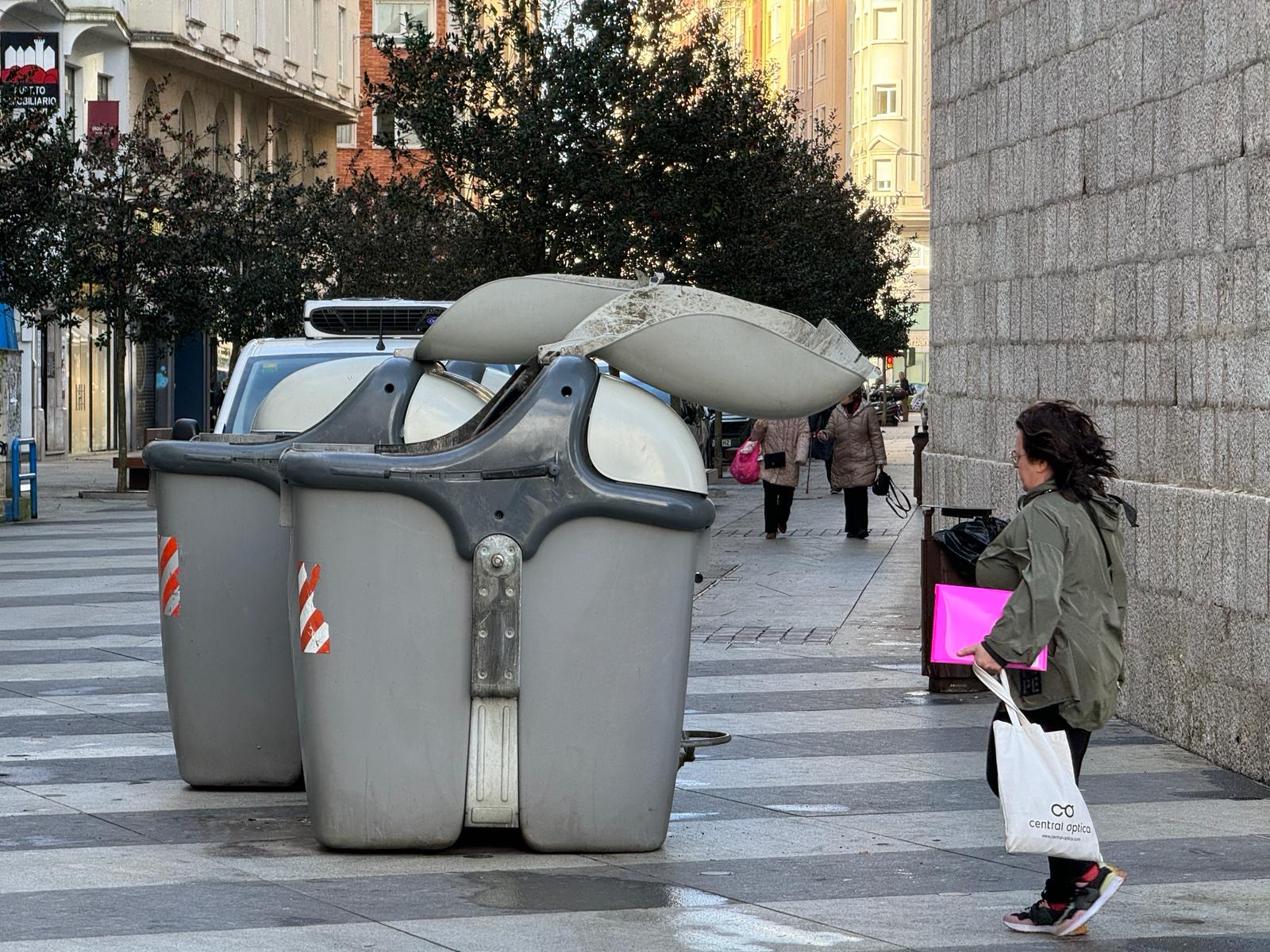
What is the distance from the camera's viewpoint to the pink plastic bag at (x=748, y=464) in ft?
67.5

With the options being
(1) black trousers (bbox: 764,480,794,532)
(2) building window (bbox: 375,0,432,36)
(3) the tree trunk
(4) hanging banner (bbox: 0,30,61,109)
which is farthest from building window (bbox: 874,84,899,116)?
(1) black trousers (bbox: 764,480,794,532)

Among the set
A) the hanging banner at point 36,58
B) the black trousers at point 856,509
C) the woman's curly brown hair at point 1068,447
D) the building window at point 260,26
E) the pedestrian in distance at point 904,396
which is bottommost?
the black trousers at point 856,509

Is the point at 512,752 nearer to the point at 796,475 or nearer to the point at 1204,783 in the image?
the point at 1204,783

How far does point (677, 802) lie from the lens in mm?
7273

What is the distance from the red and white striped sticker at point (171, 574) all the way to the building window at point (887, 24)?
302 ft

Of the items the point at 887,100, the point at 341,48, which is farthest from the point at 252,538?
the point at 887,100

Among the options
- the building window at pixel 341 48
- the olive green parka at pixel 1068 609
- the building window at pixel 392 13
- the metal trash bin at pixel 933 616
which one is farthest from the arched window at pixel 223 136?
the olive green parka at pixel 1068 609

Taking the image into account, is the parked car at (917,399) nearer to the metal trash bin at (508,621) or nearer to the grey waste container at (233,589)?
the grey waste container at (233,589)

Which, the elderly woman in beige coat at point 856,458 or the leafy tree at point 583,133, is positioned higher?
the leafy tree at point 583,133

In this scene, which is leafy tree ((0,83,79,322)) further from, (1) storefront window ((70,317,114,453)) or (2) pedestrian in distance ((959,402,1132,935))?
(2) pedestrian in distance ((959,402,1132,935))

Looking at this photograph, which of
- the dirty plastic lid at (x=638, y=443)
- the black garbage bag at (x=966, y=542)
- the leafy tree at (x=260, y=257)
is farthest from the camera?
the leafy tree at (x=260, y=257)

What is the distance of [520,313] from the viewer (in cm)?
718

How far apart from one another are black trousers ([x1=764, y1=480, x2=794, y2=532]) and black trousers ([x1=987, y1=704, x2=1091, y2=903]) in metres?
14.1

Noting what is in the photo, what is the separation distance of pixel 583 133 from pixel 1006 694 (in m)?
22.4
